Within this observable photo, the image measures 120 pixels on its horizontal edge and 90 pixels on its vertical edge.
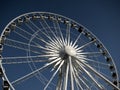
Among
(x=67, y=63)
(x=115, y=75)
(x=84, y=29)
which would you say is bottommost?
(x=115, y=75)

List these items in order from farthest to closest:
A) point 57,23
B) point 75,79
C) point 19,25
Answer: point 57,23, point 19,25, point 75,79

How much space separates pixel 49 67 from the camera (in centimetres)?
2444

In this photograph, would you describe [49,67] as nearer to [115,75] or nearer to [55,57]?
[55,57]

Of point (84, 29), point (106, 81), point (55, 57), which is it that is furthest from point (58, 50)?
point (84, 29)

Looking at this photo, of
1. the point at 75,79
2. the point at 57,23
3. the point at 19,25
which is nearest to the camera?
the point at 75,79

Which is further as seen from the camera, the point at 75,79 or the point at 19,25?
the point at 19,25

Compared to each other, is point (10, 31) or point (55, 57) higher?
point (10, 31)

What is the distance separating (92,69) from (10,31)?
21.3 feet

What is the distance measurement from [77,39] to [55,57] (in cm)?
366

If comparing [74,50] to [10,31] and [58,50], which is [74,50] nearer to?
[58,50]

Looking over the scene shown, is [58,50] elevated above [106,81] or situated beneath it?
elevated above

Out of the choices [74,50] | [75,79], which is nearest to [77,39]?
[74,50]

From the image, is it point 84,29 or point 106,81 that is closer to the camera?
point 106,81

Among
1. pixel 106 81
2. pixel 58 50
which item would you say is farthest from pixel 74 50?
pixel 106 81
